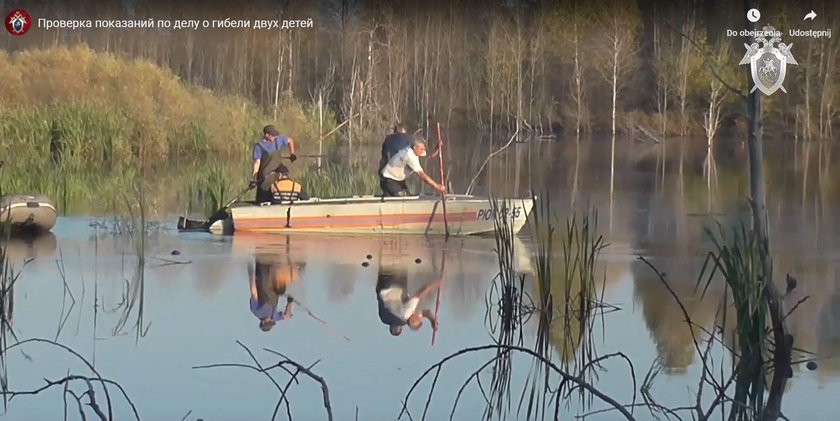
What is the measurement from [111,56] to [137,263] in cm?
740

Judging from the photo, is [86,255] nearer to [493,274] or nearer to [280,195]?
[280,195]

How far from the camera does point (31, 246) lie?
6.86m

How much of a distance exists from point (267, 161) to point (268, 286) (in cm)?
197

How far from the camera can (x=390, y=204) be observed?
7348 mm

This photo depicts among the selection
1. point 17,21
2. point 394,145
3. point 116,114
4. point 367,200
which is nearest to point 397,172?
point 394,145

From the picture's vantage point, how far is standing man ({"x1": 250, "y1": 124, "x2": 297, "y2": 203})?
7.54 m

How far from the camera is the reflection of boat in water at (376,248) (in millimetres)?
6652

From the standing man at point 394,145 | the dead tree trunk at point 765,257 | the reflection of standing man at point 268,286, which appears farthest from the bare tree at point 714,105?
the dead tree trunk at point 765,257

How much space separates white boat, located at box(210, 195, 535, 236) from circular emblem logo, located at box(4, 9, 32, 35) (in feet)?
17.8

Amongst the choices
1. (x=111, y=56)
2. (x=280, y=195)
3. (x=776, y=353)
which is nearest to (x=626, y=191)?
(x=280, y=195)

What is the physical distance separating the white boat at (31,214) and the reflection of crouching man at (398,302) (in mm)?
2049

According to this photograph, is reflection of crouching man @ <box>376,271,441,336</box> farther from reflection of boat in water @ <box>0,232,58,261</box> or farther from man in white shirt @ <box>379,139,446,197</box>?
reflection of boat in water @ <box>0,232,58,261</box>

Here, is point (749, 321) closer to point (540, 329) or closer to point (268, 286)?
point (540, 329)

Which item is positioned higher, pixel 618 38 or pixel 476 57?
pixel 618 38
